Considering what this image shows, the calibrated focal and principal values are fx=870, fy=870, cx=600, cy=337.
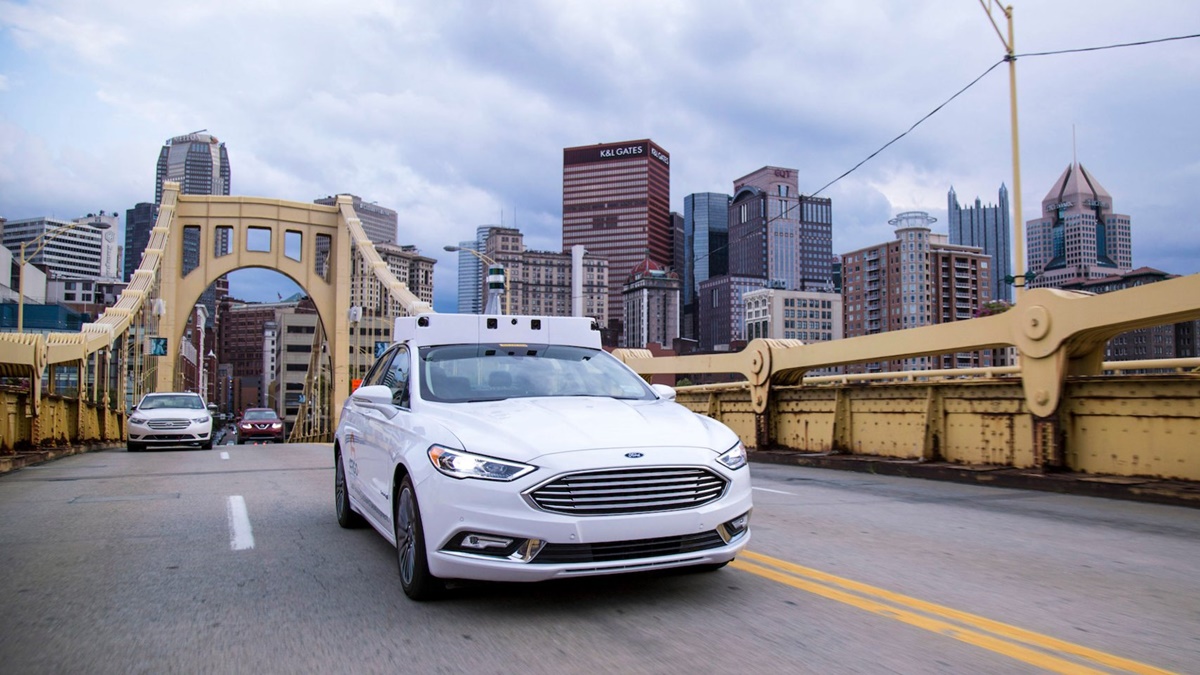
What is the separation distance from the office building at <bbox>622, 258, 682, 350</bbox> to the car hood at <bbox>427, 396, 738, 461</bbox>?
575 feet

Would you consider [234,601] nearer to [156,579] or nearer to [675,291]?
[156,579]

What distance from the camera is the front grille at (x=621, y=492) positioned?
4199 millimetres

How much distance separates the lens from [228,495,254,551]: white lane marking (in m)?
6.73

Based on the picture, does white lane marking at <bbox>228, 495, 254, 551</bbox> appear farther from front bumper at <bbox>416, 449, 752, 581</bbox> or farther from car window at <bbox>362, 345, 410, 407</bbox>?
front bumper at <bbox>416, 449, 752, 581</bbox>

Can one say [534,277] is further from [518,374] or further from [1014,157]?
[518,374]

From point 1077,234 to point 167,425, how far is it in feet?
258

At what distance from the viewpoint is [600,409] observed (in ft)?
16.4

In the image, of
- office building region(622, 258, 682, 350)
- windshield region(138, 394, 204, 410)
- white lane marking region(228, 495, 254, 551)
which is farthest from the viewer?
office building region(622, 258, 682, 350)

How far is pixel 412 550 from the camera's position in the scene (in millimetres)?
4762

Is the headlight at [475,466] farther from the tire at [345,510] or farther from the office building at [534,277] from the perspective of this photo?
the office building at [534,277]

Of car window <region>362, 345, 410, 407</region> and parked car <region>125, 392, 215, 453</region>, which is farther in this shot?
parked car <region>125, 392, 215, 453</region>

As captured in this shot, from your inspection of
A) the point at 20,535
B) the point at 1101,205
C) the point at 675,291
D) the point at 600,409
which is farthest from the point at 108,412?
the point at 675,291

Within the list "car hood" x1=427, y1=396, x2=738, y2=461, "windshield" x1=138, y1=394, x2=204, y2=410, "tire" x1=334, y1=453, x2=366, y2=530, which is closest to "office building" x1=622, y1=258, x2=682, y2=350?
"windshield" x1=138, y1=394, x2=204, y2=410

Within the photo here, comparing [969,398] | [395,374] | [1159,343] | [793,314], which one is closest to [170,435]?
[395,374]
